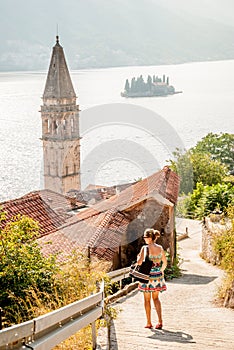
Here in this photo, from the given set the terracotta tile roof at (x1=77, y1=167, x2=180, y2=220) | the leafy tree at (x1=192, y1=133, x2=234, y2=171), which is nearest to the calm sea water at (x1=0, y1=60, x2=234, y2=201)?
the leafy tree at (x1=192, y1=133, x2=234, y2=171)

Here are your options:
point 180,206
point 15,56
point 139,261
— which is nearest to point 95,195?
point 180,206

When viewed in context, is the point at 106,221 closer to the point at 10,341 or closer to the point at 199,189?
the point at 10,341

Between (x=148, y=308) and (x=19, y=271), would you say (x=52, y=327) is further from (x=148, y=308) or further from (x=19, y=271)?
(x=148, y=308)

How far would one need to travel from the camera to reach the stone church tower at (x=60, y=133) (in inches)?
2008

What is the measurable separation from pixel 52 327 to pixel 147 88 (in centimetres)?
16330

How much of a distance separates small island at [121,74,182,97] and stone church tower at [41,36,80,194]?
103m

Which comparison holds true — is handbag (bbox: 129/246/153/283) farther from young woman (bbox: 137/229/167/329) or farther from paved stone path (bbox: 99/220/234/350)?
paved stone path (bbox: 99/220/234/350)

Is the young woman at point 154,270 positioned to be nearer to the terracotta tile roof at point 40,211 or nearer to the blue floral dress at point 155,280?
the blue floral dress at point 155,280

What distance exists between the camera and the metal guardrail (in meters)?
3.54

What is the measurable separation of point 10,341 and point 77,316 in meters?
1.19

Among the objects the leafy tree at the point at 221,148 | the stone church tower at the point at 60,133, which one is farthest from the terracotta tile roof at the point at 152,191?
the leafy tree at the point at 221,148

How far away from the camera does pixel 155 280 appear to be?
6570mm

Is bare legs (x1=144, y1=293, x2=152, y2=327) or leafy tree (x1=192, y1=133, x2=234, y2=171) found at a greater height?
bare legs (x1=144, y1=293, x2=152, y2=327)

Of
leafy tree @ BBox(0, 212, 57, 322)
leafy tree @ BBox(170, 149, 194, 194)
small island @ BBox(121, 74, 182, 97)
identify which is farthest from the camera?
small island @ BBox(121, 74, 182, 97)
